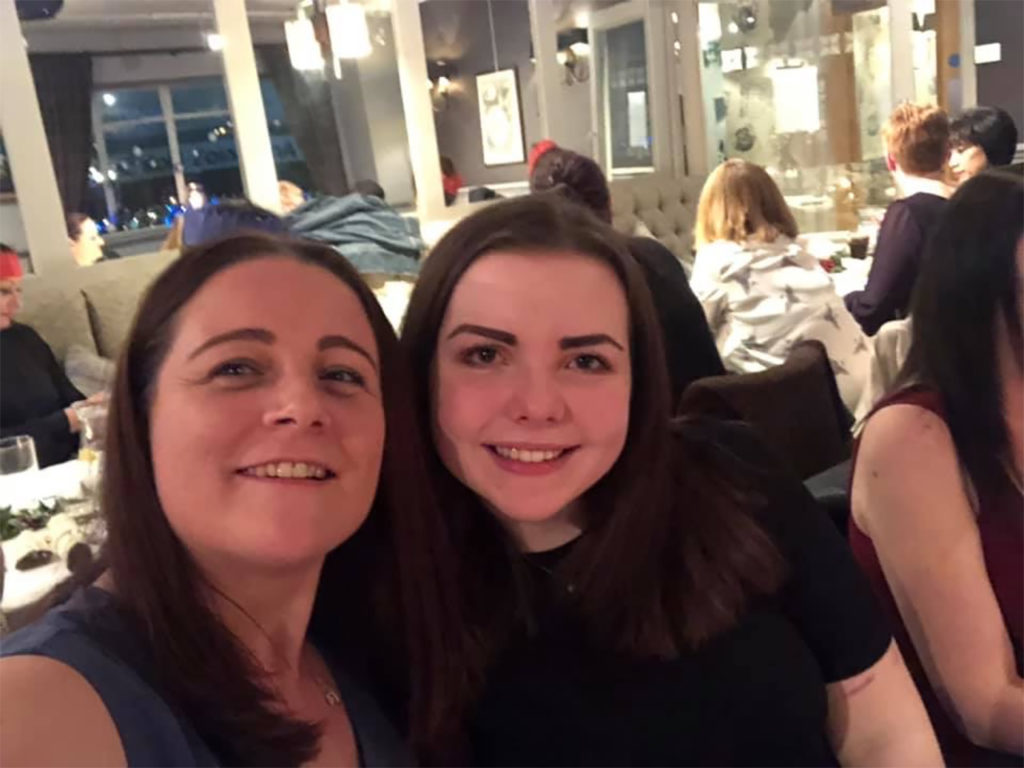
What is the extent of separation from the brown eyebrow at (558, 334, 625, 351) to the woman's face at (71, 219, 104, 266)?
4.22 m

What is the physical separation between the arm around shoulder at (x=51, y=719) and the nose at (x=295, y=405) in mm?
261

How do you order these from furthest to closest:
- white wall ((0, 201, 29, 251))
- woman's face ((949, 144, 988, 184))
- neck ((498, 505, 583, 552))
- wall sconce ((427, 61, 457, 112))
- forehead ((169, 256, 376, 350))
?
wall sconce ((427, 61, 457, 112)), white wall ((0, 201, 29, 251)), woman's face ((949, 144, 988, 184)), neck ((498, 505, 583, 552)), forehead ((169, 256, 376, 350))

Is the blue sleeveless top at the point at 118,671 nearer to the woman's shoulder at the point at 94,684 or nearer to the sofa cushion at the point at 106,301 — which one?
the woman's shoulder at the point at 94,684

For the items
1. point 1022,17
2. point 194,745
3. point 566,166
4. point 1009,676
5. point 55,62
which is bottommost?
point 1009,676

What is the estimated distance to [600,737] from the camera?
0.98m

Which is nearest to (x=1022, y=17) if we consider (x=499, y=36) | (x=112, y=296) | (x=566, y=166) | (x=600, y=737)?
(x=499, y=36)

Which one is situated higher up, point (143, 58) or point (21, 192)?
point (143, 58)

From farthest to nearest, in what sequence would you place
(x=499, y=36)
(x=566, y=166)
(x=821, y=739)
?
1. (x=499, y=36)
2. (x=566, y=166)
3. (x=821, y=739)

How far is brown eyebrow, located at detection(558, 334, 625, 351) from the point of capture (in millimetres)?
1020

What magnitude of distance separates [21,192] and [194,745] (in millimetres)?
4364

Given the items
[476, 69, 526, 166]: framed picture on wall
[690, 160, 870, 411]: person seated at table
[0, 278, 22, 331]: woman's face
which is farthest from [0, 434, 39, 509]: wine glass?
[476, 69, 526, 166]: framed picture on wall

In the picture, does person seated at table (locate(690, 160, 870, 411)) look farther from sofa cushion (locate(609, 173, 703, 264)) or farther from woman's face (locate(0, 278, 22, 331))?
sofa cushion (locate(609, 173, 703, 264))

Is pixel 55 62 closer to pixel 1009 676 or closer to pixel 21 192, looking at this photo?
pixel 21 192

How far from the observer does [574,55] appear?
6.18 meters
